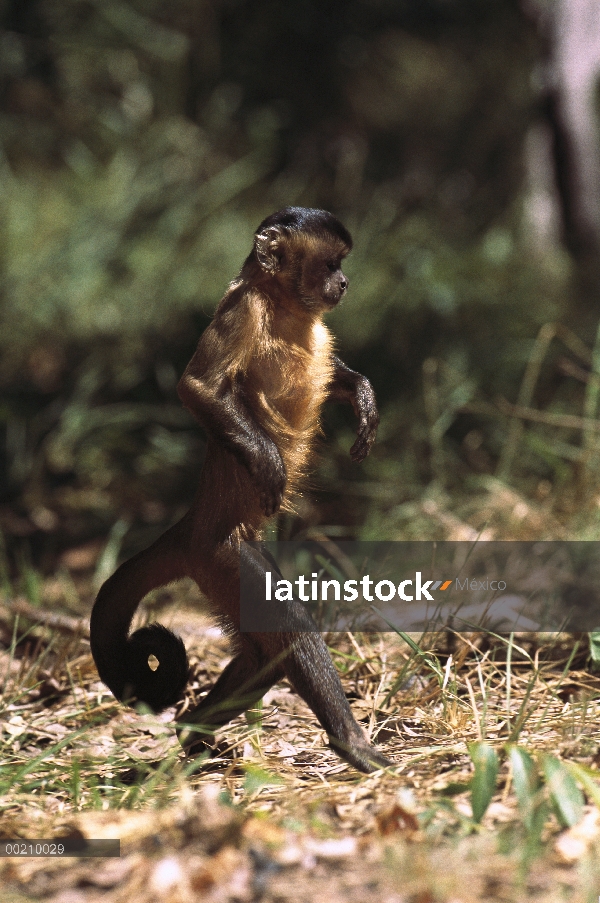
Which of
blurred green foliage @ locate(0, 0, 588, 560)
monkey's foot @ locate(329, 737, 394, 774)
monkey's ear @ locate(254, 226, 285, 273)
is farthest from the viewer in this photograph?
blurred green foliage @ locate(0, 0, 588, 560)

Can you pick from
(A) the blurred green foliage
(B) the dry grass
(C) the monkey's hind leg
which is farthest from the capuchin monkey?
(A) the blurred green foliage

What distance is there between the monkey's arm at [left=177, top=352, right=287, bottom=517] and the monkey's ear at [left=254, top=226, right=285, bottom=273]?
0.35m

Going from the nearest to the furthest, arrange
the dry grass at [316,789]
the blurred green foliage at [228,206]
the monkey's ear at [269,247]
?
the dry grass at [316,789] < the monkey's ear at [269,247] < the blurred green foliage at [228,206]

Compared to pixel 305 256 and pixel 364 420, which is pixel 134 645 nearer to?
pixel 364 420

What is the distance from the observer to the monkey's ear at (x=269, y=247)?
103 inches

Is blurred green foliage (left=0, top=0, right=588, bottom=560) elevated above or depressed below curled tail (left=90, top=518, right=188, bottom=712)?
above

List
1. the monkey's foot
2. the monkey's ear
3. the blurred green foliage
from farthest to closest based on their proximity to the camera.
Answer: the blurred green foliage < the monkey's ear < the monkey's foot

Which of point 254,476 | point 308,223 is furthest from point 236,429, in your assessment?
point 308,223

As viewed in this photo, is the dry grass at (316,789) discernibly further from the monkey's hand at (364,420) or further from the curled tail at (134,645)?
the monkey's hand at (364,420)

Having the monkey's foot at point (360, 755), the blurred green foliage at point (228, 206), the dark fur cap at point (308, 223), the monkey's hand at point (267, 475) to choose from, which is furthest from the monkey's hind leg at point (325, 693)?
the blurred green foliage at point (228, 206)

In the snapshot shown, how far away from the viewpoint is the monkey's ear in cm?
262

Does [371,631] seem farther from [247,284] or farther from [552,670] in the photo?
[247,284]

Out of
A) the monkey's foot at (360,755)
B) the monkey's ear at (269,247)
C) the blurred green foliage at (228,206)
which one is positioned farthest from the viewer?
the blurred green foliage at (228,206)

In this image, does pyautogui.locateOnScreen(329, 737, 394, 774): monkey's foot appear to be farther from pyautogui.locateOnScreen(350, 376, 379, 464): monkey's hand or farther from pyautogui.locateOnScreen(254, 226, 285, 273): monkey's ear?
pyautogui.locateOnScreen(254, 226, 285, 273): monkey's ear
